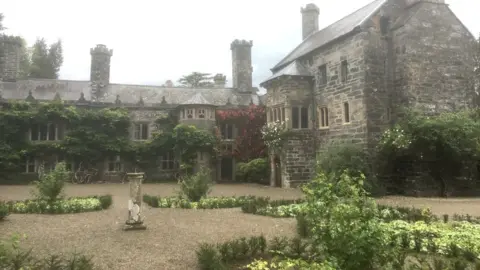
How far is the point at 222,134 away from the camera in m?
30.5

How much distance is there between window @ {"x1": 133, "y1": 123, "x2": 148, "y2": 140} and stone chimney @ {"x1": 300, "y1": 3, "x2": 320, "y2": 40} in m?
15.2

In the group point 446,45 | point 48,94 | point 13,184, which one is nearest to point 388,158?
point 446,45

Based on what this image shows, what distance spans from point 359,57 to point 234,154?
43.2ft

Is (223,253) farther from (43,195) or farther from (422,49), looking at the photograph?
(422,49)

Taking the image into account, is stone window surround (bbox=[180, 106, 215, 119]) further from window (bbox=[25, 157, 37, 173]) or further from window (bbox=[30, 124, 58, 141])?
window (bbox=[25, 157, 37, 173])

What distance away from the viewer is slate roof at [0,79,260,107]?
29.4m

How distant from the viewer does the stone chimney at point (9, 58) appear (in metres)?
30.3

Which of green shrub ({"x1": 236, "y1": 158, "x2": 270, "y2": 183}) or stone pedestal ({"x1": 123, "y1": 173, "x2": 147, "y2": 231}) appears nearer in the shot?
stone pedestal ({"x1": 123, "y1": 173, "x2": 147, "y2": 231})

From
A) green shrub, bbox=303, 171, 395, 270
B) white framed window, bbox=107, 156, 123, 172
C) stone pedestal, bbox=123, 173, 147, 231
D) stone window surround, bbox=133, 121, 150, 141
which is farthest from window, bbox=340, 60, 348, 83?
white framed window, bbox=107, 156, 123, 172

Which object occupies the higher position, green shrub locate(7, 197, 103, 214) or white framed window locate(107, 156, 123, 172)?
white framed window locate(107, 156, 123, 172)

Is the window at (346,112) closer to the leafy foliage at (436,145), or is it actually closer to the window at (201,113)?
the leafy foliage at (436,145)

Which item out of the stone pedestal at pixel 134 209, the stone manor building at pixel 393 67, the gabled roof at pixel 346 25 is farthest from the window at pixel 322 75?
the stone pedestal at pixel 134 209

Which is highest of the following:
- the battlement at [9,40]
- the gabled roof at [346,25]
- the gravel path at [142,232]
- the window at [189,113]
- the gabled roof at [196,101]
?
the battlement at [9,40]

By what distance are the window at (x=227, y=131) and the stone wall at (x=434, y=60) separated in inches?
590
